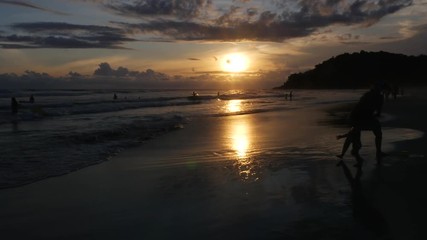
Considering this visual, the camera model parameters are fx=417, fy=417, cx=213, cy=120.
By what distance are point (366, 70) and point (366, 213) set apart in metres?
171

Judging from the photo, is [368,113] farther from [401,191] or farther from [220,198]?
[220,198]

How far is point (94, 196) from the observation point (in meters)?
7.48

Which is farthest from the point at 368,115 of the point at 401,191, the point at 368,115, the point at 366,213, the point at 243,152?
the point at 366,213

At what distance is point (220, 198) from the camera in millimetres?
7043

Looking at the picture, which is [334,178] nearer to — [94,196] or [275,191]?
[275,191]

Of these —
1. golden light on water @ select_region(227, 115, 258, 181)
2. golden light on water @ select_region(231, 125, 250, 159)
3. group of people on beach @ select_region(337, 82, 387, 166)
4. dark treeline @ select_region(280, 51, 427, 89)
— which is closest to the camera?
golden light on water @ select_region(227, 115, 258, 181)

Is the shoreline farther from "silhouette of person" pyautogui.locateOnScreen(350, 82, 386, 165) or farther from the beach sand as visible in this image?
"silhouette of person" pyautogui.locateOnScreen(350, 82, 386, 165)

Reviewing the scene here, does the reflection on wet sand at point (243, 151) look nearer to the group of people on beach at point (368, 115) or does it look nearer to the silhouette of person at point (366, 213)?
the silhouette of person at point (366, 213)

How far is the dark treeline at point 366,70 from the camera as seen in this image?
149125mm

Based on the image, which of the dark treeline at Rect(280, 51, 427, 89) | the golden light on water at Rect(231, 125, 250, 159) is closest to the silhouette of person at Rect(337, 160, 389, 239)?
the golden light on water at Rect(231, 125, 250, 159)

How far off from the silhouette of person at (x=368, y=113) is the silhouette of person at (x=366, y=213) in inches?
86.6

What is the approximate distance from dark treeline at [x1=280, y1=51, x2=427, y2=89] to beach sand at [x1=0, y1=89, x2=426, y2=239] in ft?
471

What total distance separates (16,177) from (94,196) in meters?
3.10

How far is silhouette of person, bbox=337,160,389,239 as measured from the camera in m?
5.30
